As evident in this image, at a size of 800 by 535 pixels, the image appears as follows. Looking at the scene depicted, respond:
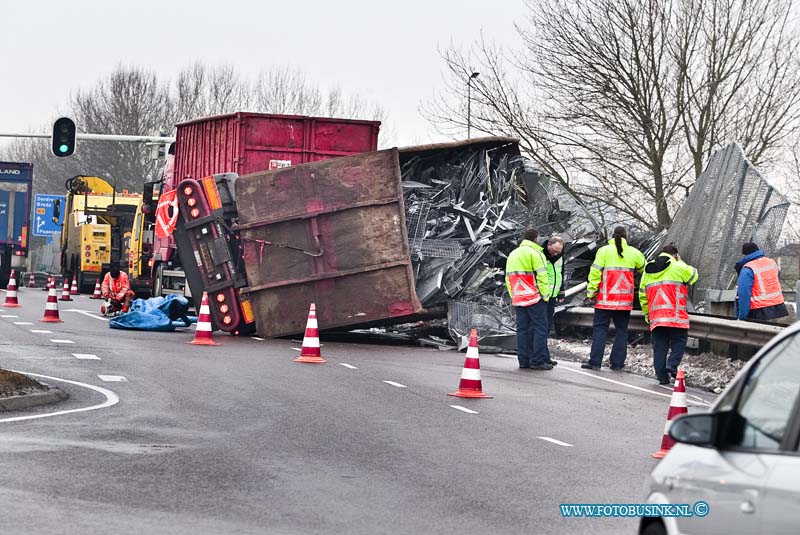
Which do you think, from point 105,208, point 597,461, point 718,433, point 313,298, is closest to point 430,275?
point 313,298

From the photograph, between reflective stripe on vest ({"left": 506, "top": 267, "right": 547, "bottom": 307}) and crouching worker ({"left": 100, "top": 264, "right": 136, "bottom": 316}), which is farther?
crouching worker ({"left": 100, "top": 264, "right": 136, "bottom": 316})

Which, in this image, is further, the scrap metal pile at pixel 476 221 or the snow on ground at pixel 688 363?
the scrap metal pile at pixel 476 221

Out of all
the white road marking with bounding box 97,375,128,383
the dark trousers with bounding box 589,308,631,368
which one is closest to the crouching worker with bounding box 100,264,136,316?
the dark trousers with bounding box 589,308,631,368

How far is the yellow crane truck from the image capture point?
38562 mm

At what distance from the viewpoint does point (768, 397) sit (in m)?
4.36

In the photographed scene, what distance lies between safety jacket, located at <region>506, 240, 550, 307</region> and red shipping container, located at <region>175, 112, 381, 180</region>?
624cm

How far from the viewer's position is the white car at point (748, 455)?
3.91 m

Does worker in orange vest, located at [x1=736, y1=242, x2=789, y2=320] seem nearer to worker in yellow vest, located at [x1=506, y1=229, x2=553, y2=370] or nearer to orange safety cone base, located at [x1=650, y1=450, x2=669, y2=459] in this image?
worker in yellow vest, located at [x1=506, y1=229, x2=553, y2=370]

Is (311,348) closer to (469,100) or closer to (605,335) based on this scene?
(605,335)

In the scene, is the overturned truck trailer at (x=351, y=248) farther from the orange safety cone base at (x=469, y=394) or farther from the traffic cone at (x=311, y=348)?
the orange safety cone base at (x=469, y=394)

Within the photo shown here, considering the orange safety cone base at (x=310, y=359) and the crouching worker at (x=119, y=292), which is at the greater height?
the crouching worker at (x=119, y=292)

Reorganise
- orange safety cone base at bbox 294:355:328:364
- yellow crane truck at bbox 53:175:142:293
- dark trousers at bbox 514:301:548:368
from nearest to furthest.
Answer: orange safety cone base at bbox 294:355:328:364, dark trousers at bbox 514:301:548:368, yellow crane truck at bbox 53:175:142:293

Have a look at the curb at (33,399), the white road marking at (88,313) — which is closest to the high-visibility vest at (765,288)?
the curb at (33,399)

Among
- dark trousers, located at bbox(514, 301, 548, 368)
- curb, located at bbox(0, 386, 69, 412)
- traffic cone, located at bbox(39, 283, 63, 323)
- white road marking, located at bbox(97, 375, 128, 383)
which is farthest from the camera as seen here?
traffic cone, located at bbox(39, 283, 63, 323)
